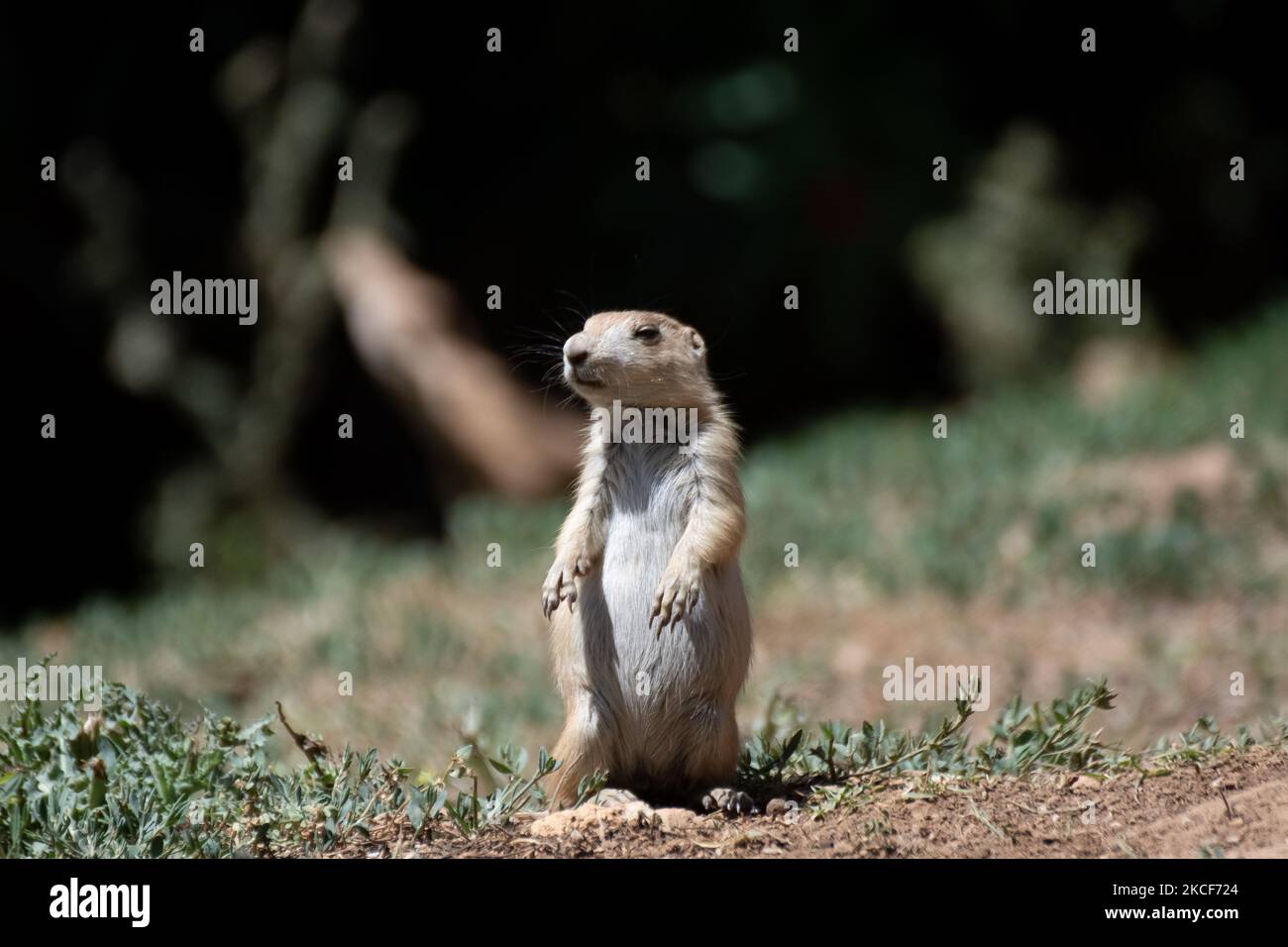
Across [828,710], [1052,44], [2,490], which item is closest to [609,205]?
[1052,44]

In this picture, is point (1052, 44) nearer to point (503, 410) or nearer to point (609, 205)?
point (609, 205)

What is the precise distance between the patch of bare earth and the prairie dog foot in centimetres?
4

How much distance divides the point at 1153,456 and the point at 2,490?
9.92 meters

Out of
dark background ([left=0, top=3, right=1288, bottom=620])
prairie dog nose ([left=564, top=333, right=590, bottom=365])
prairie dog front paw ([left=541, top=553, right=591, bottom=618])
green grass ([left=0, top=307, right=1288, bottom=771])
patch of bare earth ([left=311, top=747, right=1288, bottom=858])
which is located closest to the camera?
patch of bare earth ([left=311, top=747, right=1288, bottom=858])

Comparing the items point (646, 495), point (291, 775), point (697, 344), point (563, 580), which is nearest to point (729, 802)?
point (563, 580)

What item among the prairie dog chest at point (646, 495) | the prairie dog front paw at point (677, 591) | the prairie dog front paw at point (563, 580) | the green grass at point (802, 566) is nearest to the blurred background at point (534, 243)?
the green grass at point (802, 566)

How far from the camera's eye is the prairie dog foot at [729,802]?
4.37m

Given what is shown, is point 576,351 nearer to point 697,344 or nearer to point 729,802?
point 697,344

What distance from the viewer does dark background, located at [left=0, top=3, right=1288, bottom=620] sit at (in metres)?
14.2

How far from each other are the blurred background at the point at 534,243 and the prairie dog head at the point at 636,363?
A: 232 inches

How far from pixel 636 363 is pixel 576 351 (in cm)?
22

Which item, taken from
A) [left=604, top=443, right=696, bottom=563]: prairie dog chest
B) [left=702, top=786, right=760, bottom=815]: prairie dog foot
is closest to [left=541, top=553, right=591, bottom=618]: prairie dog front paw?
[left=604, top=443, right=696, bottom=563]: prairie dog chest

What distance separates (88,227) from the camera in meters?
14.2

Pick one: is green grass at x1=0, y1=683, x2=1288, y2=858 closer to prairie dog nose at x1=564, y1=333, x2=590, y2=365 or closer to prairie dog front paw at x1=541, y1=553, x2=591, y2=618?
Answer: prairie dog front paw at x1=541, y1=553, x2=591, y2=618
